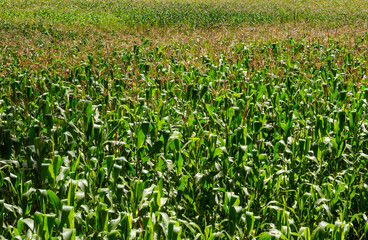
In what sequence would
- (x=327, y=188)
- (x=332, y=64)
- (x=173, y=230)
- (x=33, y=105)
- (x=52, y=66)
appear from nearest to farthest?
(x=173, y=230) → (x=327, y=188) → (x=33, y=105) → (x=332, y=64) → (x=52, y=66)

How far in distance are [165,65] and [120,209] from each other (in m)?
5.50

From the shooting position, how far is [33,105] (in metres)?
5.24

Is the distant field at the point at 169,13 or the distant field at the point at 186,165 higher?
the distant field at the point at 169,13

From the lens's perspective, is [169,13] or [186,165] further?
[169,13]

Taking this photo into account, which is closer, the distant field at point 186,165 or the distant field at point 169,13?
the distant field at point 186,165

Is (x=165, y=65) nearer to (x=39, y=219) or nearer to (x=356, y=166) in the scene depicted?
(x=356, y=166)

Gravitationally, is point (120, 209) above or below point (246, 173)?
below

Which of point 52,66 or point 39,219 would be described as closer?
point 39,219

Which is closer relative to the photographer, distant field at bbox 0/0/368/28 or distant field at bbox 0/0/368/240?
distant field at bbox 0/0/368/240

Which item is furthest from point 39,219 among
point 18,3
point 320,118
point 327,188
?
point 18,3

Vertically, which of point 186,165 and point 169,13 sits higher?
point 169,13

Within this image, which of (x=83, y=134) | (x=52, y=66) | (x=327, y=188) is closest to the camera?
(x=327, y=188)

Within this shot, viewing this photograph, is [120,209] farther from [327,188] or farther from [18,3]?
[18,3]

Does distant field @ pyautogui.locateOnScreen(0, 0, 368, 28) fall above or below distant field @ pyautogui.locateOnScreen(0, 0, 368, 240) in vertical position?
above
